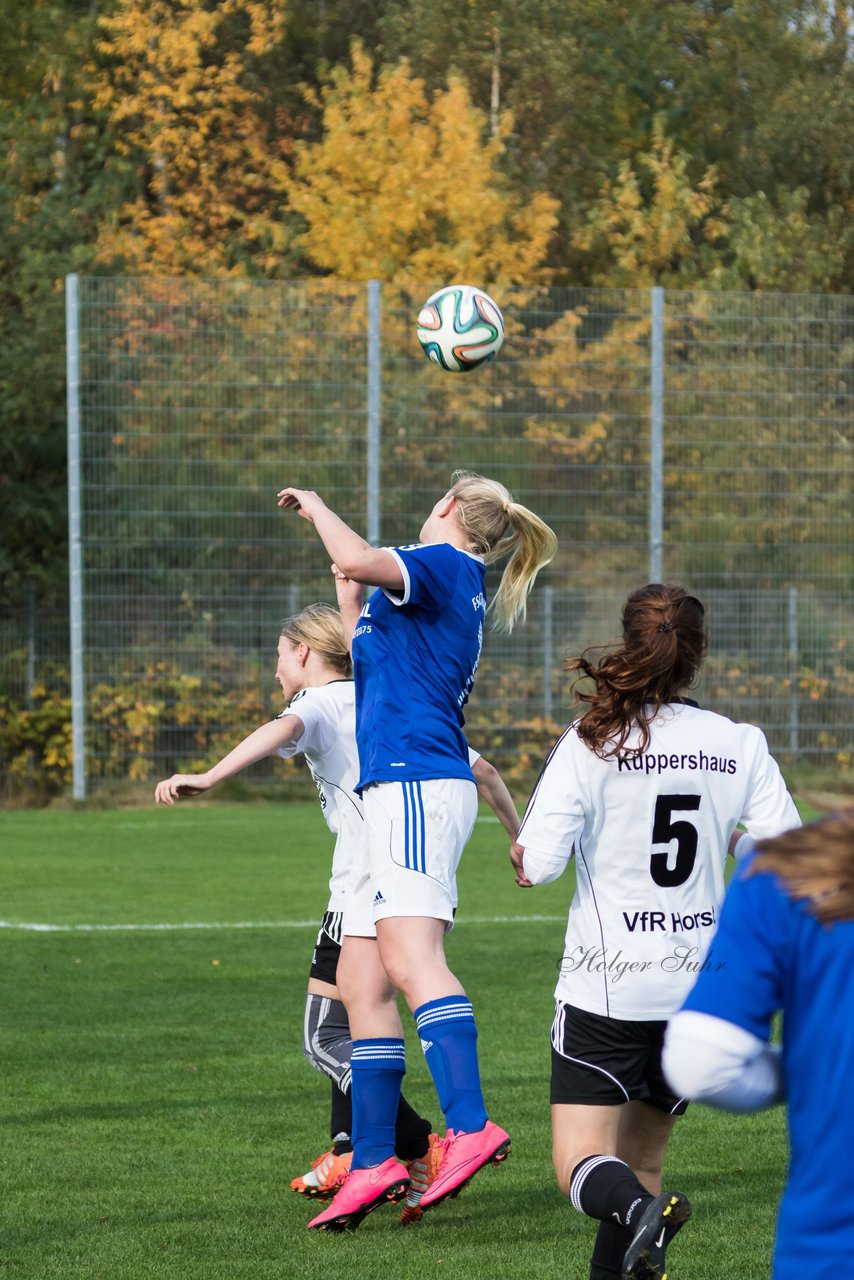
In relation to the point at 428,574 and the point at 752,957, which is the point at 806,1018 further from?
the point at 428,574

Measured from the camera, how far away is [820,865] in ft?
6.87

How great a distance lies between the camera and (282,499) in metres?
5.07

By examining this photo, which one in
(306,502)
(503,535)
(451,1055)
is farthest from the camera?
(503,535)

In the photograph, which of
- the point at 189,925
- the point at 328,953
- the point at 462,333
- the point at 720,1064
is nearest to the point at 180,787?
the point at 328,953

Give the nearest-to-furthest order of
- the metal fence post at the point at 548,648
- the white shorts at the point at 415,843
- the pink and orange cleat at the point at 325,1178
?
the white shorts at the point at 415,843 < the pink and orange cleat at the point at 325,1178 < the metal fence post at the point at 548,648

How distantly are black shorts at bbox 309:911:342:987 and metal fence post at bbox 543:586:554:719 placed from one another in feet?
44.3

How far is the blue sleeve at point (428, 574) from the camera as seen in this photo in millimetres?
4645

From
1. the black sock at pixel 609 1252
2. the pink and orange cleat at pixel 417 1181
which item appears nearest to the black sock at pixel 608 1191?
the black sock at pixel 609 1252

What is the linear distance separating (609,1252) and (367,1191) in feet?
3.68

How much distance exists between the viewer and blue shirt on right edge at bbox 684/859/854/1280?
6.95ft

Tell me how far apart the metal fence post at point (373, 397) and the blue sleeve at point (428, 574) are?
1372 centimetres

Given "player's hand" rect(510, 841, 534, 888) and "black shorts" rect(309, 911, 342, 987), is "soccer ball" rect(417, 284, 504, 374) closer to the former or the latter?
"black shorts" rect(309, 911, 342, 987)

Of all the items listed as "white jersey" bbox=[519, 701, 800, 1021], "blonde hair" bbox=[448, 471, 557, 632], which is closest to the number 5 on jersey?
"white jersey" bbox=[519, 701, 800, 1021]

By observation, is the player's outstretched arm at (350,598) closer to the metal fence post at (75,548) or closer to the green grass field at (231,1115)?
the green grass field at (231,1115)
